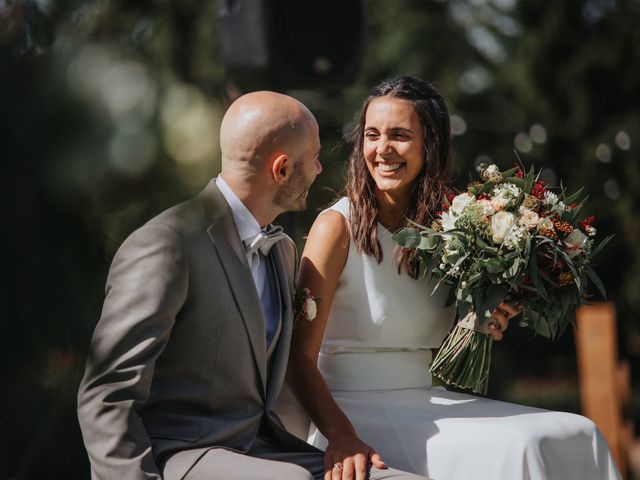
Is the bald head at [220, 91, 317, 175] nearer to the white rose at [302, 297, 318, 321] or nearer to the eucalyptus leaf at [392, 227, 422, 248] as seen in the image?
the white rose at [302, 297, 318, 321]

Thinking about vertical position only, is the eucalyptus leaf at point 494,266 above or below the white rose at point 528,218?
below

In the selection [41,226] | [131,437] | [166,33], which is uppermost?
[166,33]

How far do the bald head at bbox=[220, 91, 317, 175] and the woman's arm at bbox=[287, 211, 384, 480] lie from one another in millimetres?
608

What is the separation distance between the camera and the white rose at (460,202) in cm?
276

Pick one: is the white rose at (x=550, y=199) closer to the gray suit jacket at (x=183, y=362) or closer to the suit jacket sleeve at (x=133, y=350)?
the gray suit jacket at (x=183, y=362)

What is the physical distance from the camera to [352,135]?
3.23m

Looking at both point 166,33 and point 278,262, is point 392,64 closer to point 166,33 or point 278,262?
point 278,262

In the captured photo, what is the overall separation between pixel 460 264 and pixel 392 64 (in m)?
6.77

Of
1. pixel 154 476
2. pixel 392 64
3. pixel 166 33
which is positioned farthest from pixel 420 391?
pixel 392 64

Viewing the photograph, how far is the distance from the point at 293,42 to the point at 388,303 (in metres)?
1.03

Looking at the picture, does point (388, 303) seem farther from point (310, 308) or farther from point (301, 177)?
point (301, 177)

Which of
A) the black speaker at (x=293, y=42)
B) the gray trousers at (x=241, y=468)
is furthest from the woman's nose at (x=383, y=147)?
the gray trousers at (x=241, y=468)

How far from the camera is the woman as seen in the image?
275 cm

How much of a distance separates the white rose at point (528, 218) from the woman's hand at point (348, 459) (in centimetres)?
80
